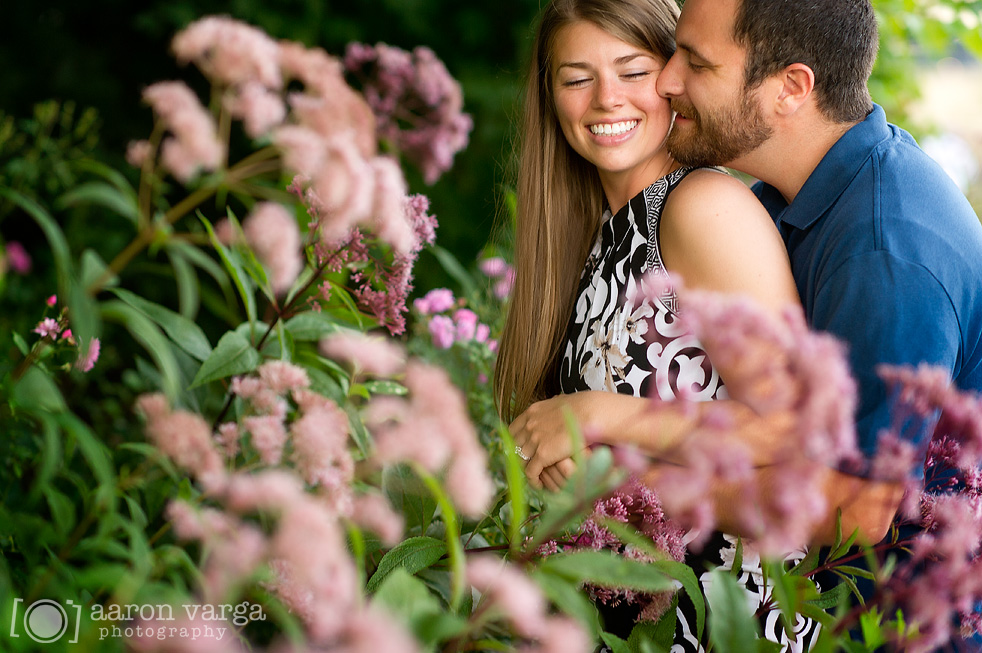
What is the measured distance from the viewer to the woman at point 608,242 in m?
1.33

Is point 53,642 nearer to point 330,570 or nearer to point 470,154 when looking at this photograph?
point 330,570

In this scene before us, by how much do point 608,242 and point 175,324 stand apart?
0.91m

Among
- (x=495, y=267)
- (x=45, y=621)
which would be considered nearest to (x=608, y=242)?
(x=495, y=267)

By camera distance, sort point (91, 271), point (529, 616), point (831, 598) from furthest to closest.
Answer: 1. point (831, 598)
2. point (91, 271)
3. point (529, 616)

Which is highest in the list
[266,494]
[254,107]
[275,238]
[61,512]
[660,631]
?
[254,107]

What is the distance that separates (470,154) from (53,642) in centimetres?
285

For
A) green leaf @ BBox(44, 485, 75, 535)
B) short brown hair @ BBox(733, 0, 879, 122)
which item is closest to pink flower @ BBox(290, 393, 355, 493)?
green leaf @ BBox(44, 485, 75, 535)

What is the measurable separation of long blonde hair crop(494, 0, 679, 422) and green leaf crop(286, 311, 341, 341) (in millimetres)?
641

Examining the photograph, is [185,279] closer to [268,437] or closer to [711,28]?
[268,437]

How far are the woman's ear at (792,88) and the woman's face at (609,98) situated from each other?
224mm

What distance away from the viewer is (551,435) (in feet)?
4.43

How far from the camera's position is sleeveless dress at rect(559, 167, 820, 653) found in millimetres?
1361

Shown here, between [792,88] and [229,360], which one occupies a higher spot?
[792,88]

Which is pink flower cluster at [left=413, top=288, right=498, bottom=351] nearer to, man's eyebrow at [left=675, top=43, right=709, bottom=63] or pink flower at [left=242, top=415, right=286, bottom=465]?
man's eyebrow at [left=675, top=43, right=709, bottom=63]
